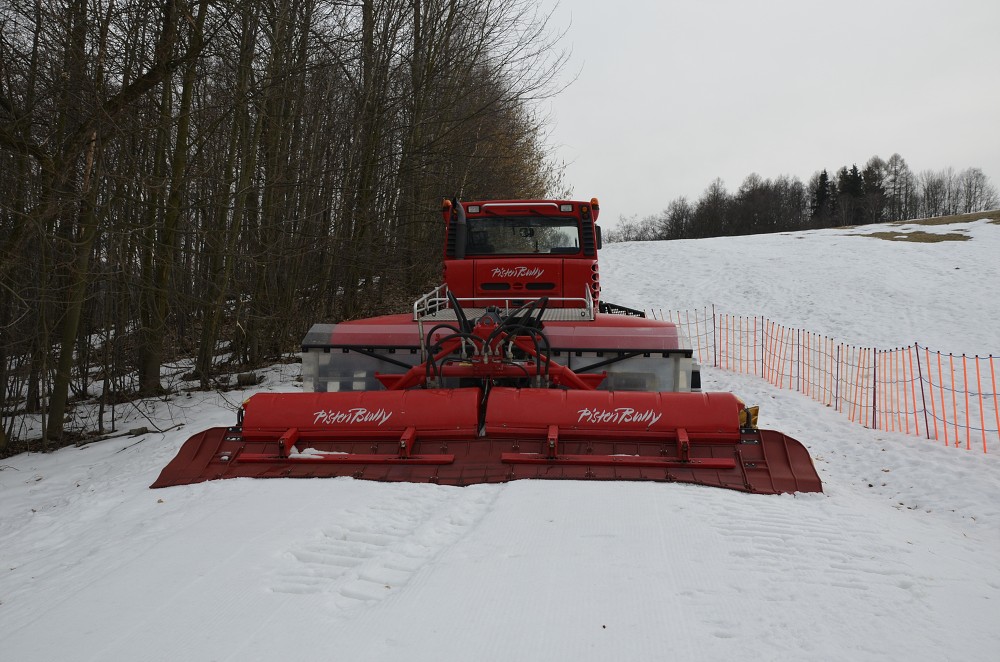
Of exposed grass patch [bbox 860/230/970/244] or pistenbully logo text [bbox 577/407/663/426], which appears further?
exposed grass patch [bbox 860/230/970/244]

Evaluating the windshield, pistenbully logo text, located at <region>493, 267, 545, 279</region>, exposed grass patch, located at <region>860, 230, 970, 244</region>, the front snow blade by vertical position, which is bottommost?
the front snow blade

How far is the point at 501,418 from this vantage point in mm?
5801

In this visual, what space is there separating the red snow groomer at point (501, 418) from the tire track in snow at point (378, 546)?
1.40 ft

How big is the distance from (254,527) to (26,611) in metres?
1.28

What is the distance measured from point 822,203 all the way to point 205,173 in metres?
94.7

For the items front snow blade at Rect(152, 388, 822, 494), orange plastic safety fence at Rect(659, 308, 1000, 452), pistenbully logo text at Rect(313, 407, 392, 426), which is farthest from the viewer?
orange plastic safety fence at Rect(659, 308, 1000, 452)

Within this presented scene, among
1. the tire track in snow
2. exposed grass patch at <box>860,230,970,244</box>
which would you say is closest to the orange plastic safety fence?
the tire track in snow

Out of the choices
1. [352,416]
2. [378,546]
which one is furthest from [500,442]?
[378,546]

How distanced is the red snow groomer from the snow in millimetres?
269

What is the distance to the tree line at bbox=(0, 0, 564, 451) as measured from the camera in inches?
306

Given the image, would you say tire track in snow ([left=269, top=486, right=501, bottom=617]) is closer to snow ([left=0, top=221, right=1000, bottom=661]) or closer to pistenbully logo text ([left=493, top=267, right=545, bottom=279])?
snow ([left=0, top=221, right=1000, bottom=661])

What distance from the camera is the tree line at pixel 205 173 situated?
7.77 meters

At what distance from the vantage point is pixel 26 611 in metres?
3.55

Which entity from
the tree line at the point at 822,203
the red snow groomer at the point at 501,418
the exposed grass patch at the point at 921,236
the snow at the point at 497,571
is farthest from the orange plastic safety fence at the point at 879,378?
the tree line at the point at 822,203
